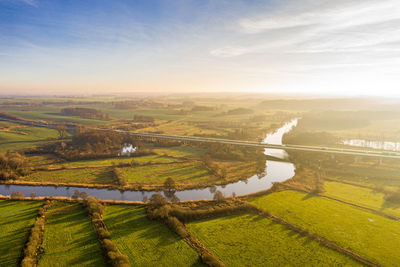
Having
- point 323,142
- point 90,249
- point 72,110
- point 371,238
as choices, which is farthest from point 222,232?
point 72,110

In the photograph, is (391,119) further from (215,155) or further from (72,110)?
(72,110)

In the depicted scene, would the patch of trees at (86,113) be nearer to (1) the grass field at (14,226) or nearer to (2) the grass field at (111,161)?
(2) the grass field at (111,161)

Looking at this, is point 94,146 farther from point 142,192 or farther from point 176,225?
point 176,225

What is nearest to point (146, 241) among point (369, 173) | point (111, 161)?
point (111, 161)

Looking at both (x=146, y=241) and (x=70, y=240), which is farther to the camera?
(x=146, y=241)

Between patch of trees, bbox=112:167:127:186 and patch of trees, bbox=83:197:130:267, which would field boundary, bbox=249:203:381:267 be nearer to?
patch of trees, bbox=83:197:130:267

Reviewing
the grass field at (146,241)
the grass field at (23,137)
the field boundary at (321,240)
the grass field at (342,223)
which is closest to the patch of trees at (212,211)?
the field boundary at (321,240)
